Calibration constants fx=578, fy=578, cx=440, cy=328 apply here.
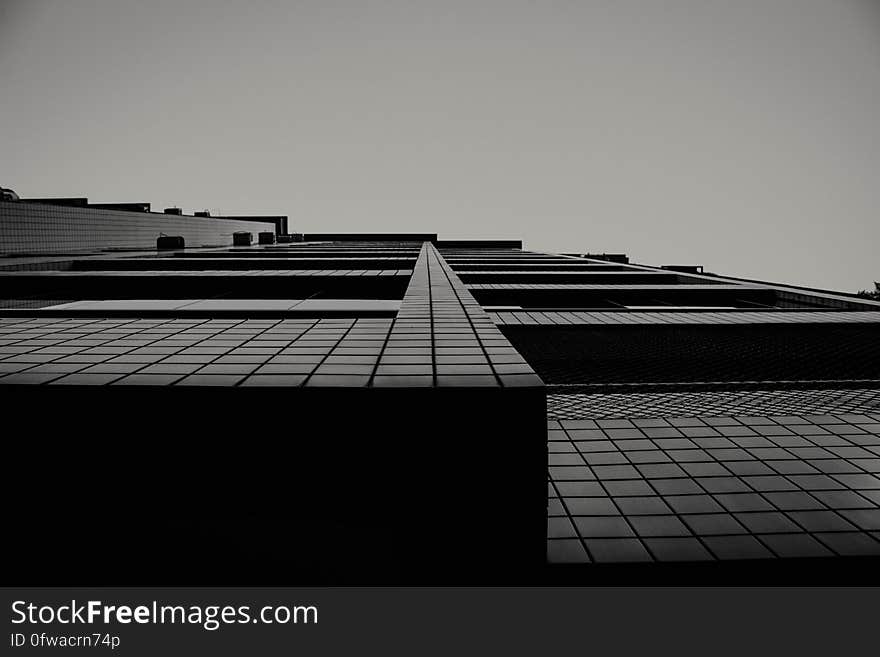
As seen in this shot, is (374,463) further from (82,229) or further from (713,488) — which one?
(82,229)

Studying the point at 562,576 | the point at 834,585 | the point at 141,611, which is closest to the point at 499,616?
the point at 562,576

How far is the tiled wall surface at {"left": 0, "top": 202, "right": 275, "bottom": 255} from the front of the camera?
26531mm

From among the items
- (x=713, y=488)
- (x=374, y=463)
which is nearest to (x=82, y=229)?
(x=374, y=463)

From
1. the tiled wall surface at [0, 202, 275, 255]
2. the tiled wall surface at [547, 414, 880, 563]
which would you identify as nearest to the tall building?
the tiled wall surface at [547, 414, 880, 563]

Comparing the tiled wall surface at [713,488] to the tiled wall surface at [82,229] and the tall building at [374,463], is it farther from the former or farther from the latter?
the tiled wall surface at [82,229]

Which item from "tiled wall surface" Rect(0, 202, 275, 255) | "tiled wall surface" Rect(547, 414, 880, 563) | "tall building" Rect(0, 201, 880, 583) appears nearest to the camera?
"tall building" Rect(0, 201, 880, 583)

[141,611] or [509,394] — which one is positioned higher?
[509,394]

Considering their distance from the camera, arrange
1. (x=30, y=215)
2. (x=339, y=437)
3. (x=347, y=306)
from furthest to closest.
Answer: (x=30, y=215) → (x=347, y=306) → (x=339, y=437)

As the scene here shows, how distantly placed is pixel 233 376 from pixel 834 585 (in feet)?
19.0

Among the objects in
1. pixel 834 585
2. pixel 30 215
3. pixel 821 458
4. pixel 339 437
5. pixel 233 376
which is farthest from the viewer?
pixel 30 215

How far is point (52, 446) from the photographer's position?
4504 mm

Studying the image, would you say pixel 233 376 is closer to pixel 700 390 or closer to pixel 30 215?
pixel 700 390

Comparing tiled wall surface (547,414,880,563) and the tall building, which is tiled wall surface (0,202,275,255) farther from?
tiled wall surface (547,414,880,563)

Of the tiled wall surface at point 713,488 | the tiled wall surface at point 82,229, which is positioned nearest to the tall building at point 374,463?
the tiled wall surface at point 713,488
